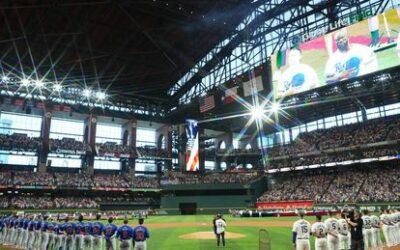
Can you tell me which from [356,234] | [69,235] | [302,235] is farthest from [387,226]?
[69,235]

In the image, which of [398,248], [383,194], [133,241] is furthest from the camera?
[383,194]

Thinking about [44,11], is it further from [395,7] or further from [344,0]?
[395,7]

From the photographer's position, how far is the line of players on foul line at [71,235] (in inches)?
629

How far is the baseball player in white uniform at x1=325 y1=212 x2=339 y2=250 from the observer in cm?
1533

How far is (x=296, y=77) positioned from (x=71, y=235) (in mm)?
37664

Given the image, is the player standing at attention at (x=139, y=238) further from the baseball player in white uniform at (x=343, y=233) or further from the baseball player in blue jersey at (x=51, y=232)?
the baseball player in white uniform at (x=343, y=233)

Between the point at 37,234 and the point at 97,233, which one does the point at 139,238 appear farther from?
the point at 37,234

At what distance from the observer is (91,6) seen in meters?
47.7

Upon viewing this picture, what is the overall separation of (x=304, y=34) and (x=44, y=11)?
35.6 meters

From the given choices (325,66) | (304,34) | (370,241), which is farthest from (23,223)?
(304,34)

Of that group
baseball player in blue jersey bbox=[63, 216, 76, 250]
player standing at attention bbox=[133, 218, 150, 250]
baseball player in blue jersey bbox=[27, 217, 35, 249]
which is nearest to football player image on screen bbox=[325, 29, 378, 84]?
player standing at attention bbox=[133, 218, 150, 250]

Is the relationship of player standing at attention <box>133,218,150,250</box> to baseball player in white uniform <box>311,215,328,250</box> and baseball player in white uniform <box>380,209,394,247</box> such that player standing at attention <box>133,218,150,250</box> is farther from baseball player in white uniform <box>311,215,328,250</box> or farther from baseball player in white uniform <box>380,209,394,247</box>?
baseball player in white uniform <box>380,209,394,247</box>

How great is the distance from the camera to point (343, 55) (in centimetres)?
4419

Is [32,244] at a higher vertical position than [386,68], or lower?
lower
